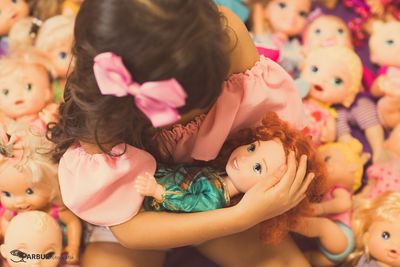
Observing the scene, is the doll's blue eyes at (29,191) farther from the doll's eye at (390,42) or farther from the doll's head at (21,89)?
the doll's eye at (390,42)

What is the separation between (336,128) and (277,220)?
0.40 metres

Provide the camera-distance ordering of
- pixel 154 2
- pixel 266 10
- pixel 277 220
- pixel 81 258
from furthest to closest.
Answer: pixel 266 10 → pixel 81 258 → pixel 277 220 → pixel 154 2

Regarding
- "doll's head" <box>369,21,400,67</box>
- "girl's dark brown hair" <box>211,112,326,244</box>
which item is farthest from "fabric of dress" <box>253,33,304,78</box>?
"girl's dark brown hair" <box>211,112,326,244</box>

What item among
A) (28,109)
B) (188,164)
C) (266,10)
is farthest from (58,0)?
(188,164)

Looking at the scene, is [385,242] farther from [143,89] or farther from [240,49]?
[143,89]

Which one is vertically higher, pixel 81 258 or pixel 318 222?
pixel 318 222

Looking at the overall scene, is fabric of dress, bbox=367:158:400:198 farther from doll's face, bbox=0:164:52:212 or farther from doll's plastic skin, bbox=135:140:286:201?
doll's face, bbox=0:164:52:212

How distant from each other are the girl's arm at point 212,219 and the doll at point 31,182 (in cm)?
23

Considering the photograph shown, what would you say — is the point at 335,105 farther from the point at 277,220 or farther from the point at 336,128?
the point at 277,220

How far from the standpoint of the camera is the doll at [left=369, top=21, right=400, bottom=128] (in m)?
1.23

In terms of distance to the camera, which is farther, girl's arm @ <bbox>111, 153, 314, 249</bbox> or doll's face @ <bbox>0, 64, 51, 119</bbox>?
doll's face @ <bbox>0, 64, 51, 119</bbox>

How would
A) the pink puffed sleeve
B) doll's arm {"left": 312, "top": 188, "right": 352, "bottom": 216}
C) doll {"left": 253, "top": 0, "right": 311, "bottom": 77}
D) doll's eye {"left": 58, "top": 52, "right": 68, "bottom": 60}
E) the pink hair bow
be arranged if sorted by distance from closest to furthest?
the pink hair bow → the pink puffed sleeve → doll's arm {"left": 312, "top": 188, "right": 352, "bottom": 216} → doll's eye {"left": 58, "top": 52, "right": 68, "bottom": 60} → doll {"left": 253, "top": 0, "right": 311, "bottom": 77}

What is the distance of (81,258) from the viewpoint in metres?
1.06

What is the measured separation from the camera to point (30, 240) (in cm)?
97
